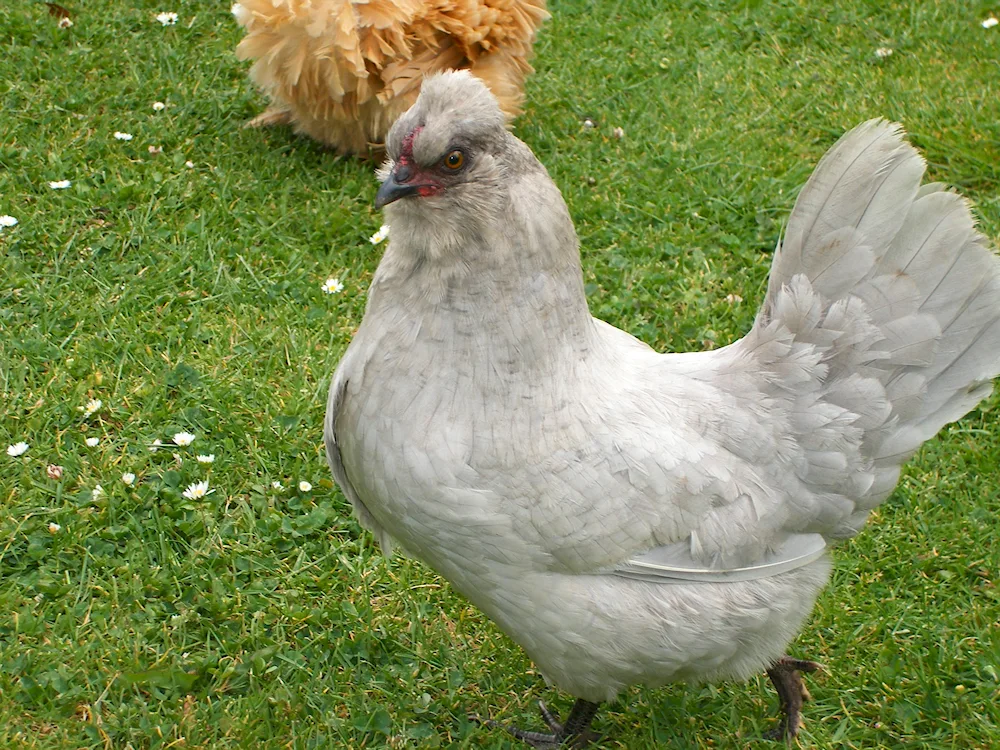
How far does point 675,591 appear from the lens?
2693mm

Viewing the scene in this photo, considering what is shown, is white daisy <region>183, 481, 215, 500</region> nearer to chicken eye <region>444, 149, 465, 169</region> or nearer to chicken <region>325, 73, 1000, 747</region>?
chicken <region>325, 73, 1000, 747</region>

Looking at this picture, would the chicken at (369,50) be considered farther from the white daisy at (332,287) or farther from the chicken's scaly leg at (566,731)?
the chicken's scaly leg at (566,731)

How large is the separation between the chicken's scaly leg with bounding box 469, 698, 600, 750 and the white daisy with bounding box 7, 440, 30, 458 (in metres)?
1.93

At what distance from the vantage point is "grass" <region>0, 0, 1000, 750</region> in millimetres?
3268

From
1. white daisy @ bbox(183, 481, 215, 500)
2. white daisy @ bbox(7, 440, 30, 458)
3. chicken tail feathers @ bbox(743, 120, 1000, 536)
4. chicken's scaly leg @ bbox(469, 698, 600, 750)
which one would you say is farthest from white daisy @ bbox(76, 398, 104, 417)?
chicken tail feathers @ bbox(743, 120, 1000, 536)

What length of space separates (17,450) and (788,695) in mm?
2875

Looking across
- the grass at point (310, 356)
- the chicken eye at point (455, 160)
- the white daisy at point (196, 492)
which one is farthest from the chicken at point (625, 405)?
the white daisy at point (196, 492)

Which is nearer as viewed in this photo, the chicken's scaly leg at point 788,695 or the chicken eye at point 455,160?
the chicken eye at point 455,160

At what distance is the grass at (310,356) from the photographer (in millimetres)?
3268

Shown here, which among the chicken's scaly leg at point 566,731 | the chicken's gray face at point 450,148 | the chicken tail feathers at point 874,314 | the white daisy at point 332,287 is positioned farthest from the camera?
the white daisy at point 332,287

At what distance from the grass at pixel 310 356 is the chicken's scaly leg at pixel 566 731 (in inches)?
2.4

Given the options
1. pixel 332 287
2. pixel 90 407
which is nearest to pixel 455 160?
pixel 90 407

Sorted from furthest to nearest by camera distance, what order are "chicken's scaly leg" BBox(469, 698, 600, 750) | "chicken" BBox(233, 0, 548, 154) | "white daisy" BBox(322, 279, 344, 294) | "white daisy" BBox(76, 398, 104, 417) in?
"chicken" BBox(233, 0, 548, 154) < "white daisy" BBox(322, 279, 344, 294) < "white daisy" BBox(76, 398, 104, 417) < "chicken's scaly leg" BBox(469, 698, 600, 750)

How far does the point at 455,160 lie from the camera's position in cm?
239
